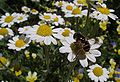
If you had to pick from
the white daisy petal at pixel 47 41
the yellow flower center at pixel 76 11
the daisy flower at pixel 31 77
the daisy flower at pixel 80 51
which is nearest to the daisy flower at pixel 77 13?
the yellow flower center at pixel 76 11

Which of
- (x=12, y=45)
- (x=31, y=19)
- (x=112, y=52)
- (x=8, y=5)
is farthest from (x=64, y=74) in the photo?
(x=8, y=5)

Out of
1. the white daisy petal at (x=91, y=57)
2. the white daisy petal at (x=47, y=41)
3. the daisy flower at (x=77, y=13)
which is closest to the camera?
the white daisy petal at (x=91, y=57)

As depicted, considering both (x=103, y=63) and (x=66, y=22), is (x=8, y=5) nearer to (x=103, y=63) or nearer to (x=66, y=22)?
(x=66, y=22)

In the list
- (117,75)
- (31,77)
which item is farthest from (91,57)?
(117,75)

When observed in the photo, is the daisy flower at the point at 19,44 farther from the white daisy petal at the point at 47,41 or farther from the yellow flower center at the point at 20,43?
the white daisy petal at the point at 47,41

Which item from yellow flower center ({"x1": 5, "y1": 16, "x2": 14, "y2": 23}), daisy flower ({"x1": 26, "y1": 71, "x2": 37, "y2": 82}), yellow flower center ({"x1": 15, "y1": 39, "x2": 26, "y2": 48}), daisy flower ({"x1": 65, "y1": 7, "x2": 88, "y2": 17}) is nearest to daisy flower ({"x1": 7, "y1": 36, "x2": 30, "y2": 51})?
yellow flower center ({"x1": 15, "y1": 39, "x2": 26, "y2": 48})

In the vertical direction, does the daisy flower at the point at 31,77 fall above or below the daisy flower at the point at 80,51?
below

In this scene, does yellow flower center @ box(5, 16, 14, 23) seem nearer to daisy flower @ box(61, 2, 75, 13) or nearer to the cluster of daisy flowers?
the cluster of daisy flowers

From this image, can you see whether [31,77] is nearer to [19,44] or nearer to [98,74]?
[19,44]
